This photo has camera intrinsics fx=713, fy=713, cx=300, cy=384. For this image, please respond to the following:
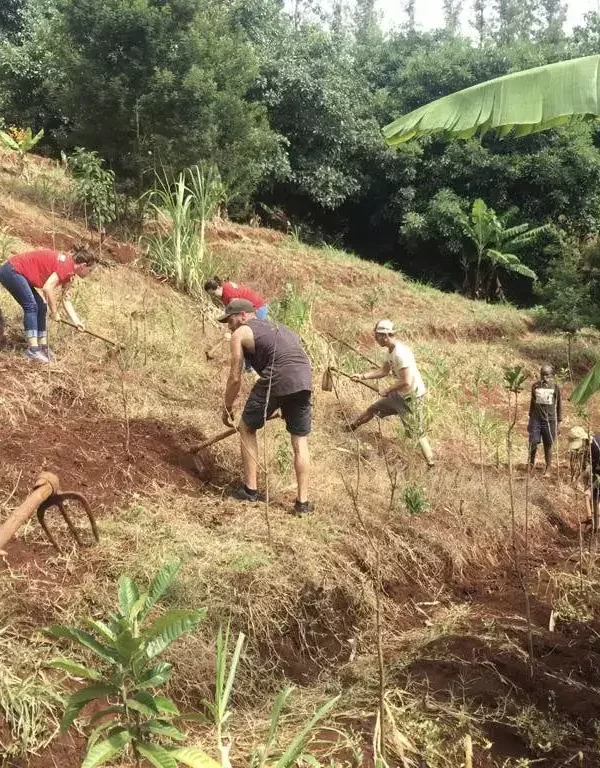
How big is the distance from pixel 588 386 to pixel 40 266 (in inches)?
177

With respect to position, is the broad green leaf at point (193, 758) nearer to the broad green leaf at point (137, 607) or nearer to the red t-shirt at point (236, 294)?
the broad green leaf at point (137, 607)

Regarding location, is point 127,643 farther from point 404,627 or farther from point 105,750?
point 404,627

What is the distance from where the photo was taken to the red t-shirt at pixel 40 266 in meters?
5.91

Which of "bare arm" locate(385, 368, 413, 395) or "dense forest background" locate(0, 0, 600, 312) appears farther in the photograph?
"dense forest background" locate(0, 0, 600, 312)

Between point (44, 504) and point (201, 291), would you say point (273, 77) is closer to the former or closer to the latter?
point (201, 291)

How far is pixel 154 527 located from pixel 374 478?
2174 mm

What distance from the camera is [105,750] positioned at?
1979 mm

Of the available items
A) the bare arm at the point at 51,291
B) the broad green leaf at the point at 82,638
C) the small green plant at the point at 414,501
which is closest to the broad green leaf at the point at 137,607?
the broad green leaf at the point at 82,638

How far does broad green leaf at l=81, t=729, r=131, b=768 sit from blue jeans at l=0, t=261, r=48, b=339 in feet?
15.2

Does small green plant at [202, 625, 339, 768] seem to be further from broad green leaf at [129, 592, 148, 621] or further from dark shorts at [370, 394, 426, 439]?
dark shorts at [370, 394, 426, 439]

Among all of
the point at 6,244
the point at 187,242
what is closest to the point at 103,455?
the point at 6,244

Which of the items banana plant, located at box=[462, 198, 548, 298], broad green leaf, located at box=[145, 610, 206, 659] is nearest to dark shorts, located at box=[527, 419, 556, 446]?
broad green leaf, located at box=[145, 610, 206, 659]

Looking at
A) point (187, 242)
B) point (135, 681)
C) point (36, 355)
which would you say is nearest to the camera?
point (135, 681)

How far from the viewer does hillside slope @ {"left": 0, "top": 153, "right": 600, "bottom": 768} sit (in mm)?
3074
